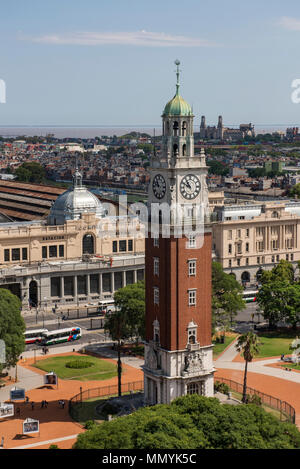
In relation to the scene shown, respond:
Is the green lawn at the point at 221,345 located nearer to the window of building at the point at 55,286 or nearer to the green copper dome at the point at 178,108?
the window of building at the point at 55,286

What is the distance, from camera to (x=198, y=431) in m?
60.3

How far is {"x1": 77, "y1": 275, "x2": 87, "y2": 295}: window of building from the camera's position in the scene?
13412 cm

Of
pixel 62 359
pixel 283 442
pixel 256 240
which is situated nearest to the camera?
pixel 283 442

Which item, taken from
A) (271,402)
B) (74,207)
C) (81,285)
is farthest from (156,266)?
(74,207)

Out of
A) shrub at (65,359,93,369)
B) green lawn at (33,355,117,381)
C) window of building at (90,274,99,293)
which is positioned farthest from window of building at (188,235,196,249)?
window of building at (90,274,99,293)

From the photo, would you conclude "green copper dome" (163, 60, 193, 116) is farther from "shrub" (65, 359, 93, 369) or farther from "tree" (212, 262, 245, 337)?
"tree" (212, 262, 245, 337)

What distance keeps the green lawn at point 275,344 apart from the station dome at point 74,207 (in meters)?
39.8

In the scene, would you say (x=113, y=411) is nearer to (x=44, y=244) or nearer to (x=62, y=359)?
(x=62, y=359)

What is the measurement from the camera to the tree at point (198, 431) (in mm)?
58250

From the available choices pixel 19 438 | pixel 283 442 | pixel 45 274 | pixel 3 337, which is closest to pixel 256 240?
pixel 45 274

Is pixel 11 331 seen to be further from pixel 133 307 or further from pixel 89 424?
pixel 89 424

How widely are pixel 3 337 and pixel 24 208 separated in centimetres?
8337

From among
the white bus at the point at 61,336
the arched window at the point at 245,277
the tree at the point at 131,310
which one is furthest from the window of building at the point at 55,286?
the arched window at the point at 245,277

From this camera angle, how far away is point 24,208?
173000 mm
